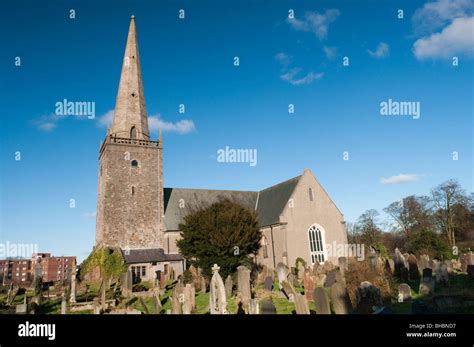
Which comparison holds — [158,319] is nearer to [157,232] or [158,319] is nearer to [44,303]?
[44,303]

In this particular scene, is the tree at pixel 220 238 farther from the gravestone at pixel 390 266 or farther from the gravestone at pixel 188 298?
the gravestone at pixel 390 266

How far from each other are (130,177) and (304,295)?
21.1 metres

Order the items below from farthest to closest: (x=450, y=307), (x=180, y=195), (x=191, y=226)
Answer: (x=180, y=195)
(x=191, y=226)
(x=450, y=307)

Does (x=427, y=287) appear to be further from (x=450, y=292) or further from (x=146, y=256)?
(x=146, y=256)

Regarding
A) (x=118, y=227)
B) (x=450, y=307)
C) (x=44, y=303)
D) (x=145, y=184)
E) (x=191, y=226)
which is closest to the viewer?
(x=450, y=307)

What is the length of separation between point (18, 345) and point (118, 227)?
23.6 metres

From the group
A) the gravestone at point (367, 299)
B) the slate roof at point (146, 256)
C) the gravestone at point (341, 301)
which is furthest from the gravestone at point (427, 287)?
the slate roof at point (146, 256)

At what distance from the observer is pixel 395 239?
150ft

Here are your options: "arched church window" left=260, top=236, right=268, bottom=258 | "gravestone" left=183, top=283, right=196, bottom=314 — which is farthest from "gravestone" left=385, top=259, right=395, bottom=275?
"gravestone" left=183, top=283, right=196, bottom=314

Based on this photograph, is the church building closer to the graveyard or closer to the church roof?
the church roof

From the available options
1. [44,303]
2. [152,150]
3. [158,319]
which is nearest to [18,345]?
[158,319]

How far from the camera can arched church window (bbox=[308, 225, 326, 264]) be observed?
28.5 meters

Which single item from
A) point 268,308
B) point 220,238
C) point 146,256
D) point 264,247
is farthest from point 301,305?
point 264,247

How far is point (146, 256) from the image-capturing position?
2655 cm
